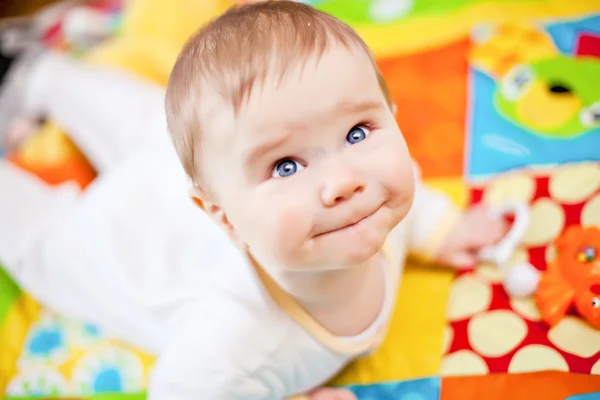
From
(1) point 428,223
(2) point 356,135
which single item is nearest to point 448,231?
(1) point 428,223

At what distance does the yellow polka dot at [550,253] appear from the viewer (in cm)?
73

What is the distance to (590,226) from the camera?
0.71 metres

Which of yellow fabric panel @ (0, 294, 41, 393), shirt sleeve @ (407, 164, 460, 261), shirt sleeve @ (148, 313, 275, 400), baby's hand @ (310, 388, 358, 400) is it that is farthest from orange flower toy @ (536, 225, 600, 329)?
yellow fabric panel @ (0, 294, 41, 393)

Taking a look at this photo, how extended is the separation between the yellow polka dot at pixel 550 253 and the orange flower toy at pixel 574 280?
0.02 m

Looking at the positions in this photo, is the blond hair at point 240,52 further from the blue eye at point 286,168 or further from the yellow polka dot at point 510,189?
the yellow polka dot at point 510,189

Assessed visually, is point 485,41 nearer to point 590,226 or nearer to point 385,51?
point 385,51

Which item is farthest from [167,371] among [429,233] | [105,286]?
[429,233]

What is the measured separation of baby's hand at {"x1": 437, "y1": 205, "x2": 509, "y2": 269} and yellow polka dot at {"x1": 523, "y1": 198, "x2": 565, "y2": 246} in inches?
1.4

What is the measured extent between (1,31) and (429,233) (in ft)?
4.01

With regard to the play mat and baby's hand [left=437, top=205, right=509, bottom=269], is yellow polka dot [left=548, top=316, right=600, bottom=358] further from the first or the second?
baby's hand [left=437, top=205, right=509, bottom=269]

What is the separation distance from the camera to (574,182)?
30.4 inches

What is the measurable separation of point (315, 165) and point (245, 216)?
7 cm

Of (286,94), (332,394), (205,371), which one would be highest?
(286,94)

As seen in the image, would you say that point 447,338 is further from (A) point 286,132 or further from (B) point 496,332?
(A) point 286,132
